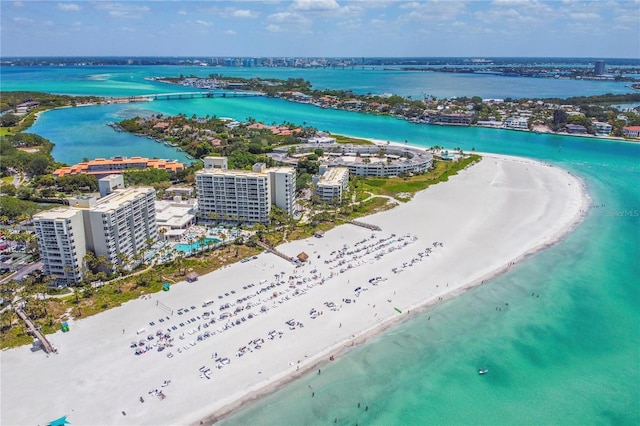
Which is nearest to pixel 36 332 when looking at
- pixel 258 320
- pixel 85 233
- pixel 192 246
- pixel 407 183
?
pixel 85 233

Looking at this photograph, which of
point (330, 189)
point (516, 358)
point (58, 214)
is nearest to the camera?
point (516, 358)

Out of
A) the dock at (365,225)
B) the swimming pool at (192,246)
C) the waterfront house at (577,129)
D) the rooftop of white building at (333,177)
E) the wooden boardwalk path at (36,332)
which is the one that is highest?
the waterfront house at (577,129)

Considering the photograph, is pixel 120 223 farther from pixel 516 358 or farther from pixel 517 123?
pixel 517 123

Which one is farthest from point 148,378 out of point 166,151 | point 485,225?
point 166,151

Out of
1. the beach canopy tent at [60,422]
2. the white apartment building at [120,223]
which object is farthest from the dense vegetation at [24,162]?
the beach canopy tent at [60,422]

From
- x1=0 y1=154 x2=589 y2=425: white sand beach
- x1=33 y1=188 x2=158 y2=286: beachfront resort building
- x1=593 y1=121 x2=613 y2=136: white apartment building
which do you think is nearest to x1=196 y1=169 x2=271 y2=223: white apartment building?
x1=0 y1=154 x2=589 y2=425: white sand beach

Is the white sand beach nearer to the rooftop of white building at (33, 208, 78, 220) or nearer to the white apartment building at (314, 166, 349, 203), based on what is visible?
the white apartment building at (314, 166, 349, 203)

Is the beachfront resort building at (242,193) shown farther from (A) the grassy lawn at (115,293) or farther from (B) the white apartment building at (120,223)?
(B) the white apartment building at (120,223)
